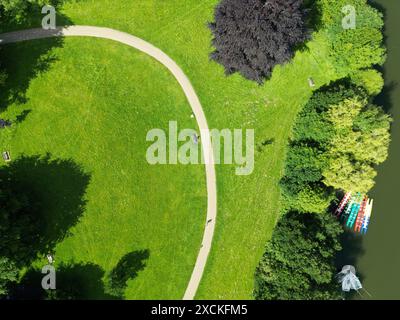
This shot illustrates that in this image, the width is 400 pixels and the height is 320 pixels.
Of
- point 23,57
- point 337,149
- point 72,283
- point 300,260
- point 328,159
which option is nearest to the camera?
point 300,260

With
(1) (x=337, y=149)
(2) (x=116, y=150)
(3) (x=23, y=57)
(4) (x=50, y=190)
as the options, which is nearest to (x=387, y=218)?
(1) (x=337, y=149)

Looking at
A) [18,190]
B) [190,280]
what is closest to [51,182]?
[18,190]

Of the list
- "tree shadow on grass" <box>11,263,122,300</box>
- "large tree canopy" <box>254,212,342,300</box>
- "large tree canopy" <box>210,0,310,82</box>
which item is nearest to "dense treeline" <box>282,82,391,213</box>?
"large tree canopy" <box>254,212,342,300</box>

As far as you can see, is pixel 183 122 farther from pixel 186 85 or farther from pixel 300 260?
pixel 300 260

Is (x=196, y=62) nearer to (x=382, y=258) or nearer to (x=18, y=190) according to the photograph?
(x=18, y=190)

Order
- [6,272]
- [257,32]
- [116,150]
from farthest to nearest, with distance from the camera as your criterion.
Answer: [116,150] → [257,32] → [6,272]

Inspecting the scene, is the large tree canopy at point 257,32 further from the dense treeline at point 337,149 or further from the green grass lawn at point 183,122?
the dense treeline at point 337,149
